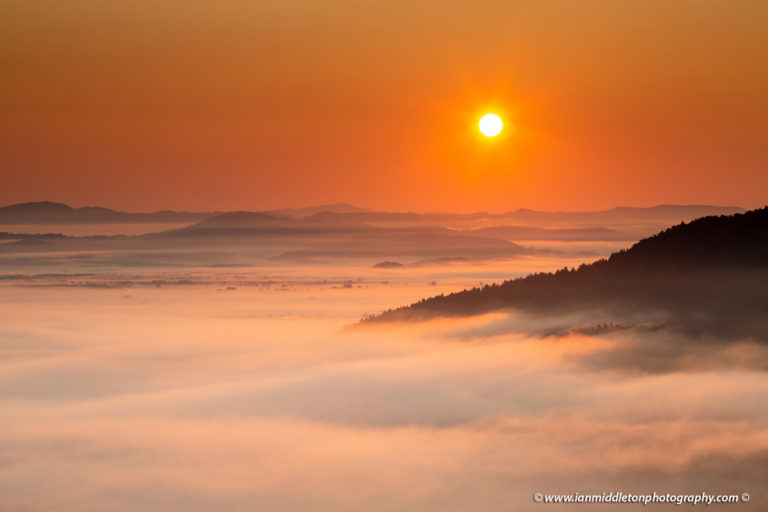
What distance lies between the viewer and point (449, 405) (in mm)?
59375

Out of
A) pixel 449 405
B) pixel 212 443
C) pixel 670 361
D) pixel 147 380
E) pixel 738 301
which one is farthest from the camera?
pixel 147 380

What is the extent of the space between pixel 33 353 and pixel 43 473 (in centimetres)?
6942

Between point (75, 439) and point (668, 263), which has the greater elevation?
point (668, 263)

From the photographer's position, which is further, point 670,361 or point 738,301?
point 738,301

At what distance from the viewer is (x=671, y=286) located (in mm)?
82375

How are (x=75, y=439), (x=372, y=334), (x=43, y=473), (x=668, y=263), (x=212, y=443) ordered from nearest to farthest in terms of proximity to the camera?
(x=43, y=473) < (x=212, y=443) < (x=75, y=439) < (x=668, y=263) < (x=372, y=334)

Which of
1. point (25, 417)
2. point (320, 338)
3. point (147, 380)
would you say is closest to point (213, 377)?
point (147, 380)

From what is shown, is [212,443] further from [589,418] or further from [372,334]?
[372,334]

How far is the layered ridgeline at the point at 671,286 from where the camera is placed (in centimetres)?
7419

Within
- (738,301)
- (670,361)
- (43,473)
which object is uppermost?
(738,301)

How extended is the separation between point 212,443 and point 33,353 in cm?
6494

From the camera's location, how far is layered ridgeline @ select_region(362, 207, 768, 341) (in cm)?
7419

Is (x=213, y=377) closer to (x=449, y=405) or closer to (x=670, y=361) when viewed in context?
(x=449, y=405)

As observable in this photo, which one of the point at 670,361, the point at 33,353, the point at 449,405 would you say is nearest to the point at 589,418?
the point at 449,405
